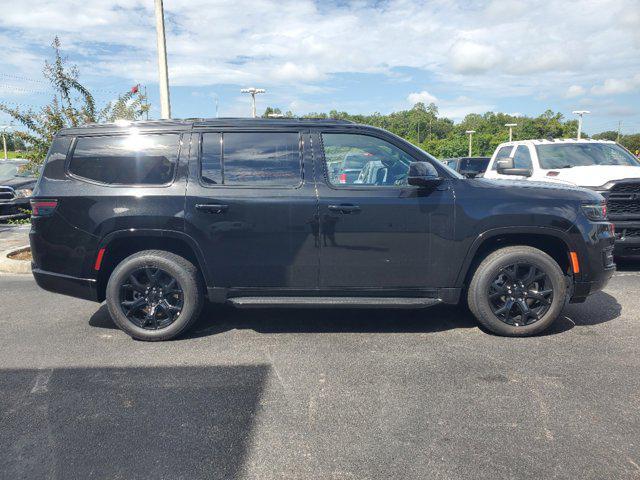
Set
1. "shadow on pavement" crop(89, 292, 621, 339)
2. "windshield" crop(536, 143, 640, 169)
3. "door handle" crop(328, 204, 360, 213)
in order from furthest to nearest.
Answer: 1. "windshield" crop(536, 143, 640, 169)
2. "shadow on pavement" crop(89, 292, 621, 339)
3. "door handle" crop(328, 204, 360, 213)

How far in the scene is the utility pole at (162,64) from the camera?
8.91m

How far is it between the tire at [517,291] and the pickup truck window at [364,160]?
108 cm

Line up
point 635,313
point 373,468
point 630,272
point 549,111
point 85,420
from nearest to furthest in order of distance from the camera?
point 373,468, point 85,420, point 635,313, point 630,272, point 549,111

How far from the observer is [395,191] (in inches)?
162

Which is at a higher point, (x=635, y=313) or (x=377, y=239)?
(x=377, y=239)

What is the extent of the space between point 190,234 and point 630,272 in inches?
243

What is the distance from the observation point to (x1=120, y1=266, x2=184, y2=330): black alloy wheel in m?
4.25

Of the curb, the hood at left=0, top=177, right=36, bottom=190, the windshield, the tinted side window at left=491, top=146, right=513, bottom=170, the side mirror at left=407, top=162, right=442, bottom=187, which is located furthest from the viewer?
the hood at left=0, top=177, right=36, bottom=190

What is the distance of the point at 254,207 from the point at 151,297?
1245 mm

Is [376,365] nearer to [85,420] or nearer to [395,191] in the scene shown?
[395,191]

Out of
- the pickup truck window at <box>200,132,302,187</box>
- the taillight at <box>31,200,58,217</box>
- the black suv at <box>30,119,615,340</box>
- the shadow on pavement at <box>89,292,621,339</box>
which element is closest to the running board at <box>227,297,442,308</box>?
the black suv at <box>30,119,615,340</box>

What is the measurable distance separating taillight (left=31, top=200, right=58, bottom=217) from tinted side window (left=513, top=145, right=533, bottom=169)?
732cm

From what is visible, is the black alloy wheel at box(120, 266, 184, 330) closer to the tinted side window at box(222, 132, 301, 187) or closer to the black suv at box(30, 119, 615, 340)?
the black suv at box(30, 119, 615, 340)

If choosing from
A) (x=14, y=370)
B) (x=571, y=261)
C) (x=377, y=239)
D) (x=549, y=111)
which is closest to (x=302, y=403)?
(x=377, y=239)
